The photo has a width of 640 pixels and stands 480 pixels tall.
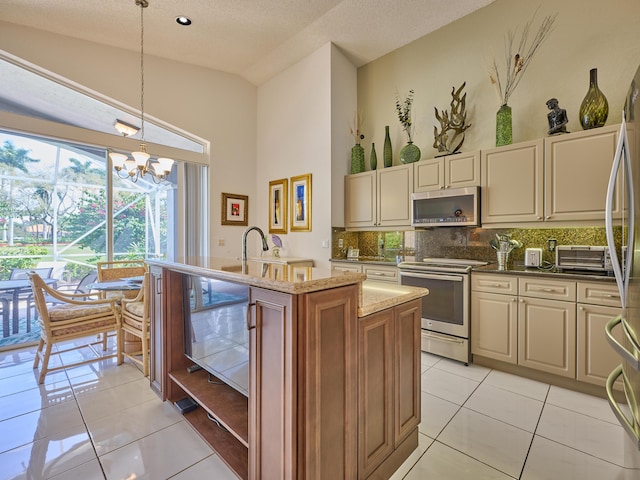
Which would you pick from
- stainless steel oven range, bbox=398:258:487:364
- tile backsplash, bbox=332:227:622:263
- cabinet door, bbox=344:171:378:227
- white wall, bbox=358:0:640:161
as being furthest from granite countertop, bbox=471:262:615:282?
cabinet door, bbox=344:171:378:227

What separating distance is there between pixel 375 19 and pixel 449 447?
430cm

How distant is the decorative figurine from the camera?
2645mm

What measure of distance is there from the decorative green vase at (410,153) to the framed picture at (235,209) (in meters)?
2.71

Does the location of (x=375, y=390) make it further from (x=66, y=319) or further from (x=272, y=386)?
(x=66, y=319)

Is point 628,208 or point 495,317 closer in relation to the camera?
point 628,208

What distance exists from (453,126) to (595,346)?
2.49 meters

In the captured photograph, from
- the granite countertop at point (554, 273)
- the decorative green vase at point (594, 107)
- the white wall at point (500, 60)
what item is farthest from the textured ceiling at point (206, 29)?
the granite countertop at point (554, 273)

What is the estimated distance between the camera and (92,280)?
3709 millimetres

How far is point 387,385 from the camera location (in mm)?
1458

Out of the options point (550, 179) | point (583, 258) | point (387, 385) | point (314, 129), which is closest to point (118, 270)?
point (314, 129)

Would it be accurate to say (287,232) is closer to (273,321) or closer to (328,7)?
(328,7)

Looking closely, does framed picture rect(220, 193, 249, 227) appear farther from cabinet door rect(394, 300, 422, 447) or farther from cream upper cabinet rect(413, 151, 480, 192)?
cabinet door rect(394, 300, 422, 447)

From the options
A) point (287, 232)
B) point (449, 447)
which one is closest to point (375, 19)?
point (287, 232)

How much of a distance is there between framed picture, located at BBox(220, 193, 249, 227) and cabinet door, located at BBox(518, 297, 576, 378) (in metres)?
4.04
